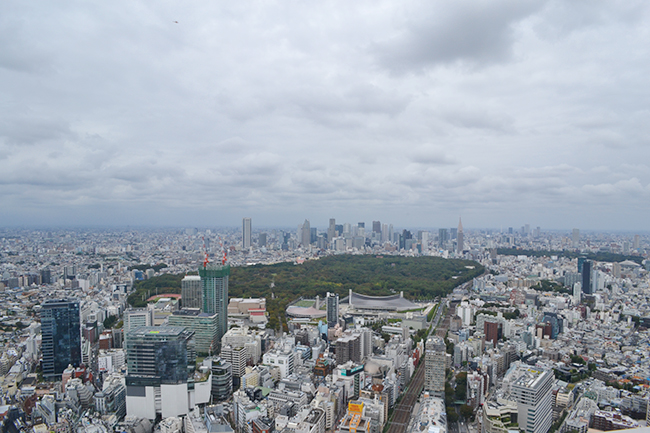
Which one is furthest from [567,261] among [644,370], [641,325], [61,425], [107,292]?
[61,425]

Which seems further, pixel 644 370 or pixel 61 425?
pixel 644 370

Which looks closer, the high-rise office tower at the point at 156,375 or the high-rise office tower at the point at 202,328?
the high-rise office tower at the point at 156,375

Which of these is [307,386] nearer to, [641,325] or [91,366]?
[91,366]

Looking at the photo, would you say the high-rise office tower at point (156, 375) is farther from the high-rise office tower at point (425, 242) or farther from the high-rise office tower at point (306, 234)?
the high-rise office tower at point (306, 234)

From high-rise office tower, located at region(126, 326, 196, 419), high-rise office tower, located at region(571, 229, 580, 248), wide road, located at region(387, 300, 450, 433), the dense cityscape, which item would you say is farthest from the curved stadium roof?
high-rise office tower, located at region(571, 229, 580, 248)

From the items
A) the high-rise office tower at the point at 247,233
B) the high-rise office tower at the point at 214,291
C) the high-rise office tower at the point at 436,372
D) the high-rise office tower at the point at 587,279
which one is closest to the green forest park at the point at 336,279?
the high-rise office tower at the point at 214,291

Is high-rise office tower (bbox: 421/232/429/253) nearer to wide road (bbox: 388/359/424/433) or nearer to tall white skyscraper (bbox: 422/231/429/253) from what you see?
tall white skyscraper (bbox: 422/231/429/253)
